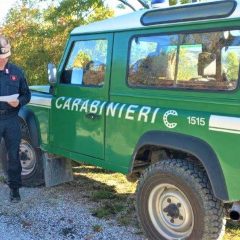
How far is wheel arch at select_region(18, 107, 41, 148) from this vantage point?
5750 mm

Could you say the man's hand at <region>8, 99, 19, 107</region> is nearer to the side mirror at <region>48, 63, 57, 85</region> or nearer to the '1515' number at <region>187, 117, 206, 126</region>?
the side mirror at <region>48, 63, 57, 85</region>

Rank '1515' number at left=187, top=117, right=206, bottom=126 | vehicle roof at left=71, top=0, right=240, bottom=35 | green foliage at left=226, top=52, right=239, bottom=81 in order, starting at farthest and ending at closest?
vehicle roof at left=71, top=0, right=240, bottom=35 → '1515' number at left=187, top=117, right=206, bottom=126 → green foliage at left=226, top=52, right=239, bottom=81

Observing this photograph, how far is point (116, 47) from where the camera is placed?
4.67m

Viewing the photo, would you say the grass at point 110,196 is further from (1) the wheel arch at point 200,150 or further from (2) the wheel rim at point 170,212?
(1) the wheel arch at point 200,150

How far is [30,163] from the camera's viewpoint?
6.20m

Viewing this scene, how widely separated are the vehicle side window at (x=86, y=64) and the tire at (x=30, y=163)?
1.07 m

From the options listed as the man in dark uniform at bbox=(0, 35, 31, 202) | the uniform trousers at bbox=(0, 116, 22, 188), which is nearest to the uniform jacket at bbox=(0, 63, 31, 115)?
the man in dark uniform at bbox=(0, 35, 31, 202)

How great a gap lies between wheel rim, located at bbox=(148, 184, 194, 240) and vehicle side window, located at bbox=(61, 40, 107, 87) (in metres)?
1.27

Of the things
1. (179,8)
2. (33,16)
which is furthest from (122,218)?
(33,16)

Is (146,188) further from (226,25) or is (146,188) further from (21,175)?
(21,175)

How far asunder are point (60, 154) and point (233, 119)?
2376 mm

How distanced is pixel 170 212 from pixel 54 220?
52.1 inches

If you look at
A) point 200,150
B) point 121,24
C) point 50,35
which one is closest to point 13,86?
point 121,24

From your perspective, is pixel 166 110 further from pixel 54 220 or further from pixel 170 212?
pixel 54 220
